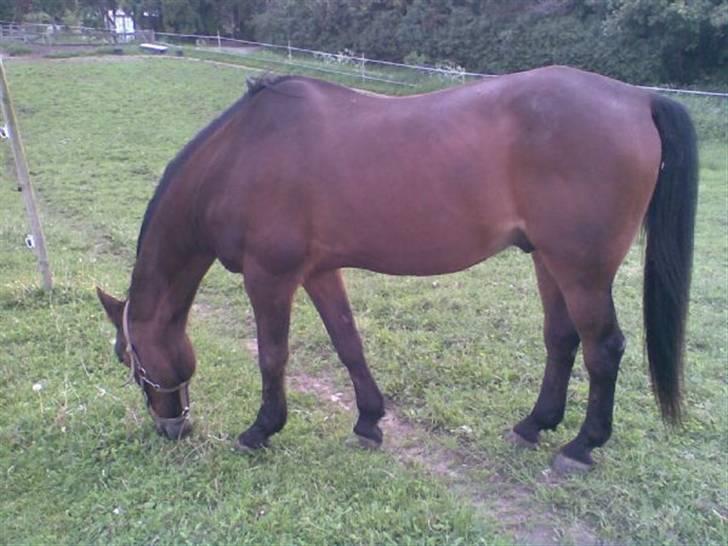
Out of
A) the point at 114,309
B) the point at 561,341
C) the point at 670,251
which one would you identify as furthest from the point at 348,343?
the point at 670,251

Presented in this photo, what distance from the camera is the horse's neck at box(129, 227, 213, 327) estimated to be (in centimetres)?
328

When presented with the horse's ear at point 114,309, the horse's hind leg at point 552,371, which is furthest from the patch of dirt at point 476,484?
the horse's ear at point 114,309

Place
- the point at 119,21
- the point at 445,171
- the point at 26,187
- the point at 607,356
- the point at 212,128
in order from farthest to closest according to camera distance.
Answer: the point at 119,21 < the point at 26,187 < the point at 212,128 < the point at 607,356 < the point at 445,171

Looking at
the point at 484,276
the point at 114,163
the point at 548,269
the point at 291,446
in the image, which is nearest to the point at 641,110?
the point at 548,269

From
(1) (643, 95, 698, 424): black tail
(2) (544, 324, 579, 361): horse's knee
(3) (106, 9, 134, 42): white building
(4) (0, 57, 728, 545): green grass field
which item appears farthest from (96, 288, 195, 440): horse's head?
(3) (106, 9, 134, 42): white building

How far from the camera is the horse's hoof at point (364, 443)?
11.1 feet

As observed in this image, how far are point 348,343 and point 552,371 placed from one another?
3.34 ft

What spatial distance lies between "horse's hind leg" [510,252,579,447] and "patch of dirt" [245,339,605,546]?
11.4 inches

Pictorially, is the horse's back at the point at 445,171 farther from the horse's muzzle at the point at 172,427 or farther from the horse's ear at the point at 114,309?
the horse's muzzle at the point at 172,427

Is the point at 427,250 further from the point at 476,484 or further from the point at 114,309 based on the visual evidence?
the point at 114,309

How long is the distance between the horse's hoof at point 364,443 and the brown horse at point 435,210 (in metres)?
0.03

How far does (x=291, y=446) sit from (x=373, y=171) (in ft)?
4.65

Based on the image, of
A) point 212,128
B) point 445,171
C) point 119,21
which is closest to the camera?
point 445,171

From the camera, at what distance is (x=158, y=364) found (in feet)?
10.8
